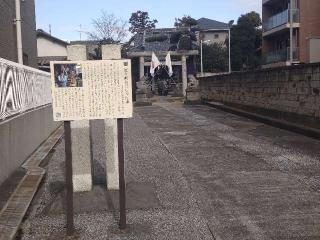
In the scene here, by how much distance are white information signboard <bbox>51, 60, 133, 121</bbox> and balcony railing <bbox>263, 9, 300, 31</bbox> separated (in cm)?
3489

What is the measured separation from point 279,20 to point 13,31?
26.2 m

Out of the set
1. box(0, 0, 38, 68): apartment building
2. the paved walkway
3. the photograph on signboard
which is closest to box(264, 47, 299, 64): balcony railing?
box(0, 0, 38, 68): apartment building

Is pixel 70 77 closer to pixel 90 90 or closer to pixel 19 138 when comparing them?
pixel 90 90

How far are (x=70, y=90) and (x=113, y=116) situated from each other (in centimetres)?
57

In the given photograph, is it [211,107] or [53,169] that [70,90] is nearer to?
[53,169]

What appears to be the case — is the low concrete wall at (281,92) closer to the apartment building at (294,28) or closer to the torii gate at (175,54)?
the apartment building at (294,28)

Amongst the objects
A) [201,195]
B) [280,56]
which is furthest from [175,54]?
[201,195]

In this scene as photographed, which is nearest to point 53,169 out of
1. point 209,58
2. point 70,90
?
point 70,90

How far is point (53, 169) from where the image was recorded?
31.4 ft

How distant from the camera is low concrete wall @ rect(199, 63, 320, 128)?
1337 cm

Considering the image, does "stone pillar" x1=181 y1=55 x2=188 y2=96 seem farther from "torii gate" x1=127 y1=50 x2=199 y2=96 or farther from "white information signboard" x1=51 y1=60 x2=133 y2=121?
"white information signboard" x1=51 y1=60 x2=133 y2=121

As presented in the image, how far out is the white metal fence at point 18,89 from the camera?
8492 millimetres

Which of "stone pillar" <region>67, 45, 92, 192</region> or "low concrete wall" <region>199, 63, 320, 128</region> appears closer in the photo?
"stone pillar" <region>67, 45, 92, 192</region>

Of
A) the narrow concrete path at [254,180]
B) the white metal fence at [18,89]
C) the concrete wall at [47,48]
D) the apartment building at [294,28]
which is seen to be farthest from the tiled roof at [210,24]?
the narrow concrete path at [254,180]
